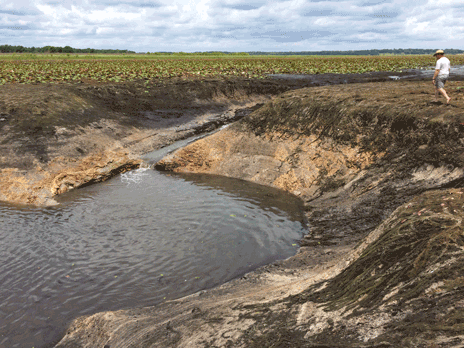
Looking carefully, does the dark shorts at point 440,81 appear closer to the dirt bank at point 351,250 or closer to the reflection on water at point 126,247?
the dirt bank at point 351,250

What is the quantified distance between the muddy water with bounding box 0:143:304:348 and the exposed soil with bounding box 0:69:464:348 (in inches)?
26.2

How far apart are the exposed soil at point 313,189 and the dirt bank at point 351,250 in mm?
31

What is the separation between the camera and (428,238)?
4.73m

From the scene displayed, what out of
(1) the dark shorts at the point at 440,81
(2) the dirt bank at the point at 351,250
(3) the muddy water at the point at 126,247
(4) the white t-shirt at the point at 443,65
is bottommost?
(3) the muddy water at the point at 126,247

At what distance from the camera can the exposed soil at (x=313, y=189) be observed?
167 inches

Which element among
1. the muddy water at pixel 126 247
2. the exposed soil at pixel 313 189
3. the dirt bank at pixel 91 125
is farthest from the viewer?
the dirt bank at pixel 91 125

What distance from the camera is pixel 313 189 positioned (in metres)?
13.1

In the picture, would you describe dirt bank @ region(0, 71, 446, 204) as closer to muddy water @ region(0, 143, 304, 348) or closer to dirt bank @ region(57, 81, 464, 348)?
muddy water @ region(0, 143, 304, 348)

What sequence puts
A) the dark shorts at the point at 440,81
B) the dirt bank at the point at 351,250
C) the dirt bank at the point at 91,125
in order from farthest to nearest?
the dirt bank at the point at 91,125, the dark shorts at the point at 440,81, the dirt bank at the point at 351,250

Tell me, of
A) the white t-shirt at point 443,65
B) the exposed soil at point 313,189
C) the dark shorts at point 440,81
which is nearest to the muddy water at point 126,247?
the exposed soil at point 313,189

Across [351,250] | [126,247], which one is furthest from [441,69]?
[126,247]

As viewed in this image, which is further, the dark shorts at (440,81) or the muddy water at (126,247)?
the dark shorts at (440,81)

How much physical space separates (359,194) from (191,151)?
31.0ft

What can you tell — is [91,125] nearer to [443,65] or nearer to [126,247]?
[126,247]
